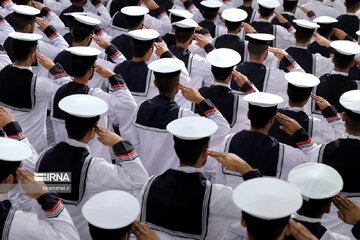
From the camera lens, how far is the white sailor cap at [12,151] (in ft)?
→ 7.32

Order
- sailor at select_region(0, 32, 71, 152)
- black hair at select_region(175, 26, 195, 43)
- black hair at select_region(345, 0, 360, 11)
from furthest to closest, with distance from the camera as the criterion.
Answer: black hair at select_region(345, 0, 360, 11)
black hair at select_region(175, 26, 195, 43)
sailor at select_region(0, 32, 71, 152)

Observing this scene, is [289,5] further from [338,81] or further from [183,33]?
[338,81]

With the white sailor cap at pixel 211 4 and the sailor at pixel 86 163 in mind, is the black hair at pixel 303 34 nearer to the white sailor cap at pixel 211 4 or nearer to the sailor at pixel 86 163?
the white sailor cap at pixel 211 4

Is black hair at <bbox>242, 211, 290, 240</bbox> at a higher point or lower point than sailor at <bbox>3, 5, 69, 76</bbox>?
higher

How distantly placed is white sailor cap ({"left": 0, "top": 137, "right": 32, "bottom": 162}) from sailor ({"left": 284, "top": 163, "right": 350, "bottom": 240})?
125 centimetres

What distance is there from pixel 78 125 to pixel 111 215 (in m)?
0.78

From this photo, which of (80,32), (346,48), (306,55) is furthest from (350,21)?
(80,32)

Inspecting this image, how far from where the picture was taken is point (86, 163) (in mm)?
2574

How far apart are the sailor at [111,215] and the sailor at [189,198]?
0.35 m

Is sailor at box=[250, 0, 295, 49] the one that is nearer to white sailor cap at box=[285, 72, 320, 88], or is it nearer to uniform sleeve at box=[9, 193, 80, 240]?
white sailor cap at box=[285, 72, 320, 88]

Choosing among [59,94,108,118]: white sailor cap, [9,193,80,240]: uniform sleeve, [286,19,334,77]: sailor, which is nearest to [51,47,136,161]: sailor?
[59,94,108,118]: white sailor cap

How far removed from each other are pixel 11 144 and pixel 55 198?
13.9 inches

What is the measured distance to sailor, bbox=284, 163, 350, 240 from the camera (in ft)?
7.28

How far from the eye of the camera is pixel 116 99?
3482 millimetres
